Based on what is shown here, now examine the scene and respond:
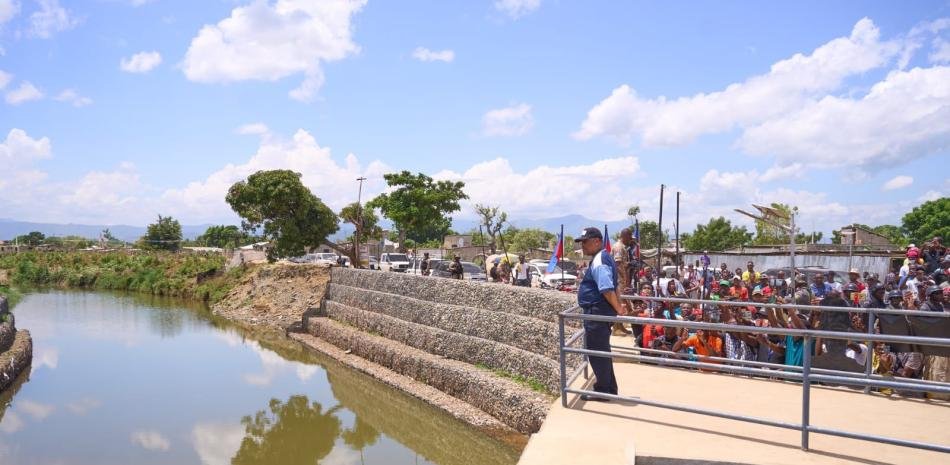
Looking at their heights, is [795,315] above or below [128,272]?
above

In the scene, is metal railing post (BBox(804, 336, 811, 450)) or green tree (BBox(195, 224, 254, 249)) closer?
metal railing post (BBox(804, 336, 811, 450))

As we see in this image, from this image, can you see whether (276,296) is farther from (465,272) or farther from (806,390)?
(806,390)

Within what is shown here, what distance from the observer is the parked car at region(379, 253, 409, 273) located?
3506 centimetres

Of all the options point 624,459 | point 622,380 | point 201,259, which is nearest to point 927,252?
point 622,380

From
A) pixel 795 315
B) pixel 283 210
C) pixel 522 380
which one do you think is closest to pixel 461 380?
pixel 522 380

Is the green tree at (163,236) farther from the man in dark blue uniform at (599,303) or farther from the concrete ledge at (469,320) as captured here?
Result: the man in dark blue uniform at (599,303)

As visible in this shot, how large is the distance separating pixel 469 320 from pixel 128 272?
4053cm

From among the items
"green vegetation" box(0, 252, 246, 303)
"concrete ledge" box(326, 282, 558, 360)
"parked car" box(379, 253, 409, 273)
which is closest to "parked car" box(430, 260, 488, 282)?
"concrete ledge" box(326, 282, 558, 360)

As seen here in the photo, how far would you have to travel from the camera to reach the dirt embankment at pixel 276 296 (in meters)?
30.6

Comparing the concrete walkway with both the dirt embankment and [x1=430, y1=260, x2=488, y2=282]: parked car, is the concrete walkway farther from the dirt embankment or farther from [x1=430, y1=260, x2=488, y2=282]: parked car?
the dirt embankment

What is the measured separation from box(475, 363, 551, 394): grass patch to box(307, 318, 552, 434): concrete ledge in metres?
0.16

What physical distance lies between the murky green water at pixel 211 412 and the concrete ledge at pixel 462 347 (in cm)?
168

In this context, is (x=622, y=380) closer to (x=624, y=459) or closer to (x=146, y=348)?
(x=624, y=459)

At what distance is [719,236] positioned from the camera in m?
49.0
